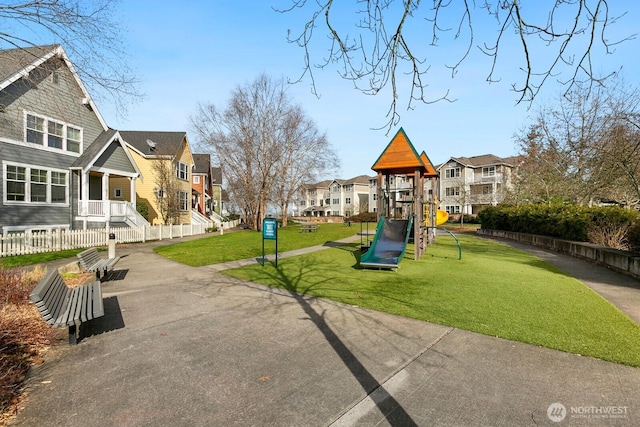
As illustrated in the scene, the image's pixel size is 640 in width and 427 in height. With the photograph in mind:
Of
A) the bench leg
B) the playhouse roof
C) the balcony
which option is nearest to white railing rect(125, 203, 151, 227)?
the balcony

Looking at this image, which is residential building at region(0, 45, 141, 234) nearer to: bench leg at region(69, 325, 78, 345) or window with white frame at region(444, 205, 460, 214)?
bench leg at region(69, 325, 78, 345)

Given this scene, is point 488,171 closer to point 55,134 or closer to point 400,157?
point 400,157

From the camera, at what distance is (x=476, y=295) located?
25.3 feet

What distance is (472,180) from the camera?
59.9 metres

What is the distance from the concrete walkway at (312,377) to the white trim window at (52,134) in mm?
17066

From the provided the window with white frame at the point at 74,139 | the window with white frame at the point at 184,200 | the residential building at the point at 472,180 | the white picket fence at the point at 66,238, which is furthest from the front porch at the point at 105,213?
the residential building at the point at 472,180

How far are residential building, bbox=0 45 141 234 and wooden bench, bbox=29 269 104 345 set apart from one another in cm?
1224

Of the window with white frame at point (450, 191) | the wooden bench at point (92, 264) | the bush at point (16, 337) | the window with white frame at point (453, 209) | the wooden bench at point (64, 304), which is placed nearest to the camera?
the bush at point (16, 337)

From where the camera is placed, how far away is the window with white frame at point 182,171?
3331 centimetres

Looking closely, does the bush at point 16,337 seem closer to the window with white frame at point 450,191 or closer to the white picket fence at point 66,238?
the white picket fence at point 66,238

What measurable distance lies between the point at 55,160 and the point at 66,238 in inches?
208

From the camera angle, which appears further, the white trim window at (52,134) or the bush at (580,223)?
the white trim window at (52,134)

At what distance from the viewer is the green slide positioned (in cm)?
1139
